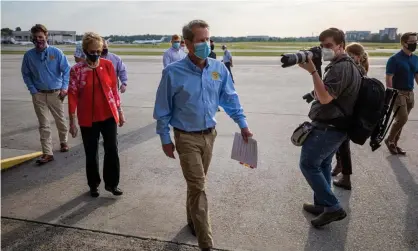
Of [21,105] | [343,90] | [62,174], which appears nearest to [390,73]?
[343,90]

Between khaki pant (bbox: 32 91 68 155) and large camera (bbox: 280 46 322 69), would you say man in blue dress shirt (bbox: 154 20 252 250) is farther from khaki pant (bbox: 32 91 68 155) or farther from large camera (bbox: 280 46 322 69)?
khaki pant (bbox: 32 91 68 155)

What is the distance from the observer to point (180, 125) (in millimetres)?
3107

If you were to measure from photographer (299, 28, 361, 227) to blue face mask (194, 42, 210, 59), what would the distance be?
31.0 inches

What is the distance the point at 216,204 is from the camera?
4090 millimetres

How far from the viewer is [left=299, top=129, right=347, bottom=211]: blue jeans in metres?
3.36

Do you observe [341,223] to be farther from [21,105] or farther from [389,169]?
[21,105]

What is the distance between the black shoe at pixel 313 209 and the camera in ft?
12.3

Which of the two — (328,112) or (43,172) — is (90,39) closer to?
(43,172)

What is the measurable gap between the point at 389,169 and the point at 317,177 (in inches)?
86.8

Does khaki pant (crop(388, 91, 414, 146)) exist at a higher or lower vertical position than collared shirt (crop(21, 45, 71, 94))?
lower

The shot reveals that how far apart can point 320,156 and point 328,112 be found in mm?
438

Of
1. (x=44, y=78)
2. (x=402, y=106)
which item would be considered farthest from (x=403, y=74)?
(x=44, y=78)

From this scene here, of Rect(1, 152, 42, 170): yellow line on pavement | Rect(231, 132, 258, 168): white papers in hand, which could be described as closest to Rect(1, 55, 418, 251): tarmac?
Rect(1, 152, 42, 170): yellow line on pavement

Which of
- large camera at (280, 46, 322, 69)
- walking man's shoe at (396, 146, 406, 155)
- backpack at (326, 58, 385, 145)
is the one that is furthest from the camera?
walking man's shoe at (396, 146, 406, 155)
